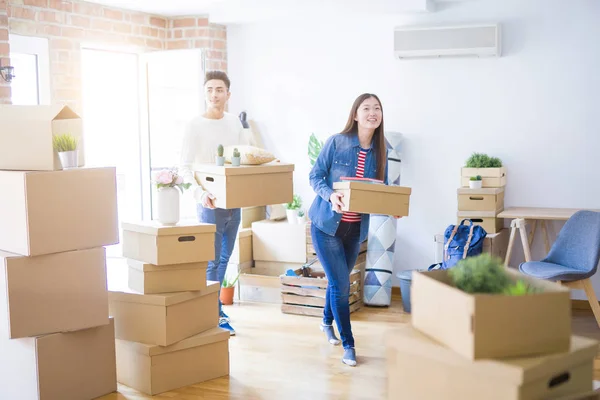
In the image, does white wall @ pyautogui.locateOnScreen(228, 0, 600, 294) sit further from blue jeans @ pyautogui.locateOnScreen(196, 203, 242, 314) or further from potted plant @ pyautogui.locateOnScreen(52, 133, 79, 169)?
potted plant @ pyautogui.locateOnScreen(52, 133, 79, 169)

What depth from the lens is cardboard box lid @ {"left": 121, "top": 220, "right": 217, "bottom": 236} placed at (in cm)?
357

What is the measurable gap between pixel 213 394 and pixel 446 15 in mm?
3298

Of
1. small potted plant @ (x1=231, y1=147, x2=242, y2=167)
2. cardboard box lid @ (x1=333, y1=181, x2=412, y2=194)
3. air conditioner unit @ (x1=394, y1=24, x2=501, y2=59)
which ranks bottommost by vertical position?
cardboard box lid @ (x1=333, y1=181, x2=412, y2=194)

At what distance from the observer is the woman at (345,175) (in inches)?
150

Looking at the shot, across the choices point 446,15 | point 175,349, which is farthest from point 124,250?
point 446,15

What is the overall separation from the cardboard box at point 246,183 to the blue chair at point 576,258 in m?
1.60

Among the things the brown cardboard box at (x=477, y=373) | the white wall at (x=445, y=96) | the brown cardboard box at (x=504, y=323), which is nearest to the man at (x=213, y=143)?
the white wall at (x=445, y=96)

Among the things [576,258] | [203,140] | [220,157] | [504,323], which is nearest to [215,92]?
[203,140]

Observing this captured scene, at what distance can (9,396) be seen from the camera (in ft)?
11.0

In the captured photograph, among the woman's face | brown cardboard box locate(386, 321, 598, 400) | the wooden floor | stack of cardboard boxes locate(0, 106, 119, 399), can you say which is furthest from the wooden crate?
brown cardboard box locate(386, 321, 598, 400)

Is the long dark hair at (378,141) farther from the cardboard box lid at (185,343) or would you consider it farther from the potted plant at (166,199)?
the cardboard box lid at (185,343)

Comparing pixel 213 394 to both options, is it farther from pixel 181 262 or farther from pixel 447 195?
pixel 447 195

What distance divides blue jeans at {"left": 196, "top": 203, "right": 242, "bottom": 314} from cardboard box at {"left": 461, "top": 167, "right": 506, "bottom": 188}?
5.72 ft

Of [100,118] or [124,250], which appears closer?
[124,250]
